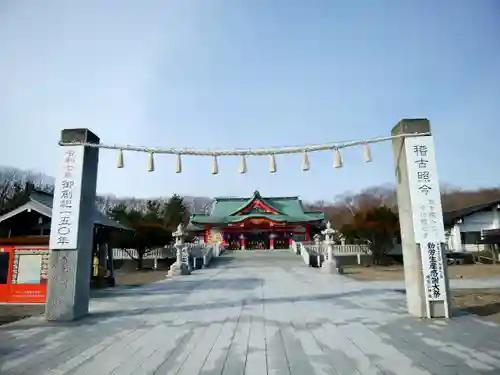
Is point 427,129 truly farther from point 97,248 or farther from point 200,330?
point 97,248

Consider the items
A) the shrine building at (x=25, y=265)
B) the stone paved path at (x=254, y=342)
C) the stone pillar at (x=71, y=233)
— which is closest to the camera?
the stone paved path at (x=254, y=342)

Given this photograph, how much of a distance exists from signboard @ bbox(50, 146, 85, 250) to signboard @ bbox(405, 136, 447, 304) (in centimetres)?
775

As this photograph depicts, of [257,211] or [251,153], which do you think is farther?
[257,211]

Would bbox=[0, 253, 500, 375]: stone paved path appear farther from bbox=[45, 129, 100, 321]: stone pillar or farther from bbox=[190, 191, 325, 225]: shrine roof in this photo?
bbox=[190, 191, 325, 225]: shrine roof

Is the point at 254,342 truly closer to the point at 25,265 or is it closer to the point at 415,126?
the point at 415,126

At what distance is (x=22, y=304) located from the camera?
1108cm

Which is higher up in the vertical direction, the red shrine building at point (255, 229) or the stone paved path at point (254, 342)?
the red shrine building at point (255, 229)

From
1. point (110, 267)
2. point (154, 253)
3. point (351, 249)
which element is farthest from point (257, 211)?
point (110, 267)

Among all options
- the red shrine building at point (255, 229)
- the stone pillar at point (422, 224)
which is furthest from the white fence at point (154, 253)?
the stone pillar at point (422, 224)

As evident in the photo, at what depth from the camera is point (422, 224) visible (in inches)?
287

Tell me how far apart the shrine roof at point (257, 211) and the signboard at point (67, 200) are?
35.5 m

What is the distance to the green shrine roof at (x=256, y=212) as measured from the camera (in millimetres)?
43812

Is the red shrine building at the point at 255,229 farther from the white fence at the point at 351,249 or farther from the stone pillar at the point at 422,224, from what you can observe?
the stone pillar at the point at 422,224

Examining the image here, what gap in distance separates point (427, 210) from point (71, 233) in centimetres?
810
